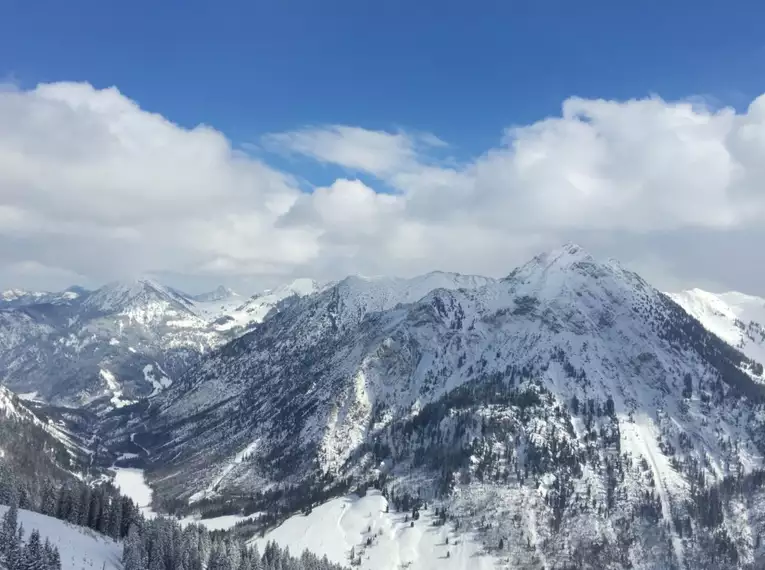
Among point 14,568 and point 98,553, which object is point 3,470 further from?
point 14,568

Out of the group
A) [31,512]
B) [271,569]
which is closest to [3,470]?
[31,512]

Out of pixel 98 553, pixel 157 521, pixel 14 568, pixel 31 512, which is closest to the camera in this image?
pixel 14 568

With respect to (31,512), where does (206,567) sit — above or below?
below

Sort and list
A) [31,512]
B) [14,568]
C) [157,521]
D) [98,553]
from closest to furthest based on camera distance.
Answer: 1. [14,568]
2. [98,553]
3. [31,512]
4. [157,521]

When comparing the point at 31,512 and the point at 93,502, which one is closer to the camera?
the point at 31,512

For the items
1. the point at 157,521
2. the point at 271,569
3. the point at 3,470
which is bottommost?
the point at 271,569

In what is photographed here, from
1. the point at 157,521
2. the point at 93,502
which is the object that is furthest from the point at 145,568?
the point at 93,502
